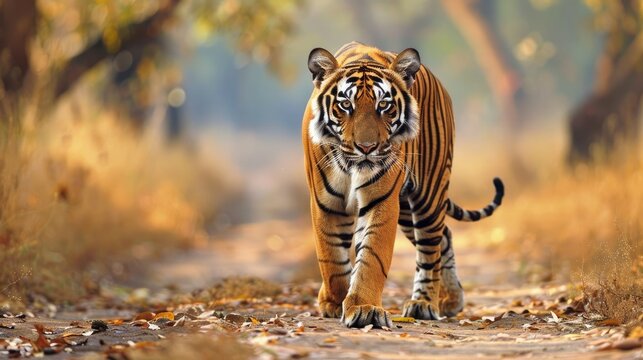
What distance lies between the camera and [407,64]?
6.70 m

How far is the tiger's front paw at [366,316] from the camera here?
622cm

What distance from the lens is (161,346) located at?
5.28m

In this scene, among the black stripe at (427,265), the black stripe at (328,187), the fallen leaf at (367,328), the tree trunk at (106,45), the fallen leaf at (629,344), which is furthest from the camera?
the tree trunk at (106,45)

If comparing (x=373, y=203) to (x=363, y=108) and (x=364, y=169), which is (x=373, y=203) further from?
(x=363, y=108)

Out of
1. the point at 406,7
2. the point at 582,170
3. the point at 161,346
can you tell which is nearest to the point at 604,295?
the point at 161,346

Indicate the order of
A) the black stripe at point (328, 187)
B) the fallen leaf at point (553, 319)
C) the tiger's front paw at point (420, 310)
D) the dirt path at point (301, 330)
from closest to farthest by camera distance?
the dirt path at point (301, 330) < the black stripe at point (328, 187) < the fallen leaf at point (553, 319) < the tiger's front paw at point (420, 310)

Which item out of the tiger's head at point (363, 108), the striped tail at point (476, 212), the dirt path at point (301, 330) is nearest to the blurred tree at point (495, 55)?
the dirt path at point (301, 330)

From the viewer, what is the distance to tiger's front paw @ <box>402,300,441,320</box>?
7211mm

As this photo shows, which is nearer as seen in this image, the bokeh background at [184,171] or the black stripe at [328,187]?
the black stripe at [328,187]

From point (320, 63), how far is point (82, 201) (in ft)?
20.2

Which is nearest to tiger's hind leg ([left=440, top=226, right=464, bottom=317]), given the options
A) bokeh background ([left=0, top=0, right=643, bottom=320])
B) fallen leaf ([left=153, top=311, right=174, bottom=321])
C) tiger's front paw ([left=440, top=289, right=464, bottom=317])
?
tiger's front paw ([left=440, top=289, right=464, bottom=317])

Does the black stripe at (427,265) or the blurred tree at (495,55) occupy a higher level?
the blurred tree at (495,55)

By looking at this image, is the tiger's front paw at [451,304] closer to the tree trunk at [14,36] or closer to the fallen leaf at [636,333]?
the fallen leaf at [636,333]

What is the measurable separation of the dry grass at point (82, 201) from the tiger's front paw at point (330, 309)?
1986 millimetres
